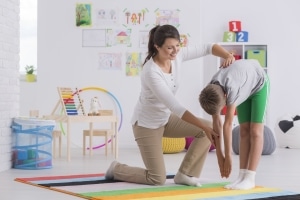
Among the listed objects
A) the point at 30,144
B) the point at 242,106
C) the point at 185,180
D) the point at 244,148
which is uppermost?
the point at 242,106

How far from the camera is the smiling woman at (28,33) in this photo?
7879 millimetres

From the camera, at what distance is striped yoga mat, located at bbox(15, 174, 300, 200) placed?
3.32 m

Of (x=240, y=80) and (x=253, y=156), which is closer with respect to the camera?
(x=240, y=80)

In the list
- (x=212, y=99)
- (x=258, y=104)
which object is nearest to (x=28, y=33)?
(x=258, y=104)

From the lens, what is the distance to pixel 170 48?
11.9 ft

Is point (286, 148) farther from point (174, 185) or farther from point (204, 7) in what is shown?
point (174, 185)

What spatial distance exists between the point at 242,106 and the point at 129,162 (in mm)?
2205

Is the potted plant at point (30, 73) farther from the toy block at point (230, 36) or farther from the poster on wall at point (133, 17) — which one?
the toy block at point (230, 36)

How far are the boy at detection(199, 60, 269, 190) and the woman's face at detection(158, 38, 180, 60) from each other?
0.32m

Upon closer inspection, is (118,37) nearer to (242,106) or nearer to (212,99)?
(242,106)

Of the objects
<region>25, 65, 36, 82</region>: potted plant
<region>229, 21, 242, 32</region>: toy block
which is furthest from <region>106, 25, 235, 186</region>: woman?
<region>25, 65, 36, 82</region>: potted plant

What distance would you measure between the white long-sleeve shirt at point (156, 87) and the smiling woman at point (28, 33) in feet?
14.2

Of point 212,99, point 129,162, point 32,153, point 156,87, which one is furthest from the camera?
point 129,162

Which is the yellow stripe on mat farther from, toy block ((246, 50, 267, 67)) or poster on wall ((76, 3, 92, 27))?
poster on wall ((76, 3, 92, 27))
